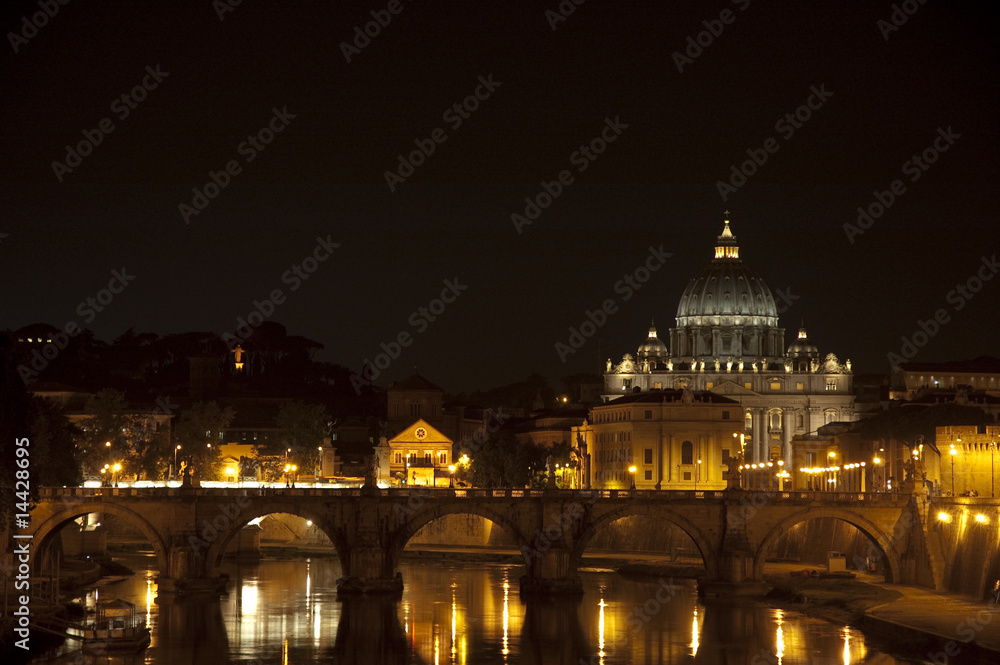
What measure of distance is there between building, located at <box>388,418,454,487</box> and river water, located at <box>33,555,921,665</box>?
182ft

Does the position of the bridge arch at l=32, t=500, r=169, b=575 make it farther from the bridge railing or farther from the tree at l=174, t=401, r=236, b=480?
the tree at l=174, t=401, r=236, b=480

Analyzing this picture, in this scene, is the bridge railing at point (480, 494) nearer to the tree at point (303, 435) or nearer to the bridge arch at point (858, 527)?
the bridge arch at point (858, 527)

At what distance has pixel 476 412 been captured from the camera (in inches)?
7175

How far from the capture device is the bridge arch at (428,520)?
8569 centimetres

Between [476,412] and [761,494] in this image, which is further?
[476,412]

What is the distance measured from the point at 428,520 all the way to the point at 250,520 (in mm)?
8098

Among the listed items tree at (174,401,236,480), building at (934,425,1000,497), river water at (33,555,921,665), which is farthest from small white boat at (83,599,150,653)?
tree at (174,401,236,480)

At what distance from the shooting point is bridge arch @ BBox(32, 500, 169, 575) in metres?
83.6

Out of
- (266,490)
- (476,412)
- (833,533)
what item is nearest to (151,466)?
(266,490)

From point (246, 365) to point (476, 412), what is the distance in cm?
2476

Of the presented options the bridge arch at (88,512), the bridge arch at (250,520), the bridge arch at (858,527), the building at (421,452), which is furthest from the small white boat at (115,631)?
the building at (421,452)

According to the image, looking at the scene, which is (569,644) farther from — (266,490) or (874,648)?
(266,490)

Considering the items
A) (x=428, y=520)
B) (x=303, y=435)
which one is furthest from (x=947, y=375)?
(x=428, y=520)

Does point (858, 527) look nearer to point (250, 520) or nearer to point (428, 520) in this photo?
point (428, 520)
